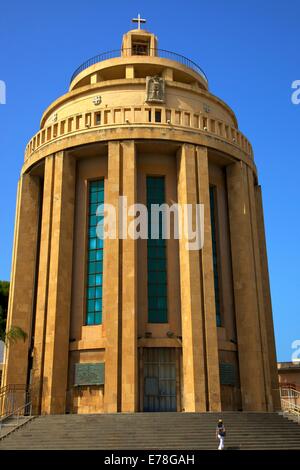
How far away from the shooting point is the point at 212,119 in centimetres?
2848

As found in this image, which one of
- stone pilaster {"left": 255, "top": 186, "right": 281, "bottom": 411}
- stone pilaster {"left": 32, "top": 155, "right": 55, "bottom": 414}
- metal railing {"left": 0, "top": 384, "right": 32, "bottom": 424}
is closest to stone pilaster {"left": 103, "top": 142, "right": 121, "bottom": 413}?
stone pilaster {"left": 32, "top": 155, "right": 55, "bottom": 414}

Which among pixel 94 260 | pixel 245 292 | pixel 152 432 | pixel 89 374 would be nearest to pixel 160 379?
pixel 89 374

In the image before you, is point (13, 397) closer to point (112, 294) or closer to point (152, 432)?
point (112, 294)

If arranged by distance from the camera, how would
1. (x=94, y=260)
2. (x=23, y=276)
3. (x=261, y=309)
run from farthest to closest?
(x=23, y=276) → (x=261, y=309) → (x=94, y=260)

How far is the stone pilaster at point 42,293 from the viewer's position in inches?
931

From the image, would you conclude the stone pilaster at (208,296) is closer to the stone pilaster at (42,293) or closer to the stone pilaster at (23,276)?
the stone pilaster at (42,293)

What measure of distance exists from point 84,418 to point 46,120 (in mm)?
19345

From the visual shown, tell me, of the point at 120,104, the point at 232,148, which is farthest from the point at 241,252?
the point at 120,104

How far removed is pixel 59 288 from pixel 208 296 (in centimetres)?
729

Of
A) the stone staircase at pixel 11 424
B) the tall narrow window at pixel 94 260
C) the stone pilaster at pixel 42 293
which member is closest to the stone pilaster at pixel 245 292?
the tall narrow window at pixel 94 260

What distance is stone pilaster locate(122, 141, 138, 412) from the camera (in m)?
22.4

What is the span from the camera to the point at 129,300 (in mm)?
23688

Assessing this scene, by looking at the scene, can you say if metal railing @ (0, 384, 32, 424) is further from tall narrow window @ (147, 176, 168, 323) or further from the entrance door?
tall narrow window @ (147, 176, 168, 323)
